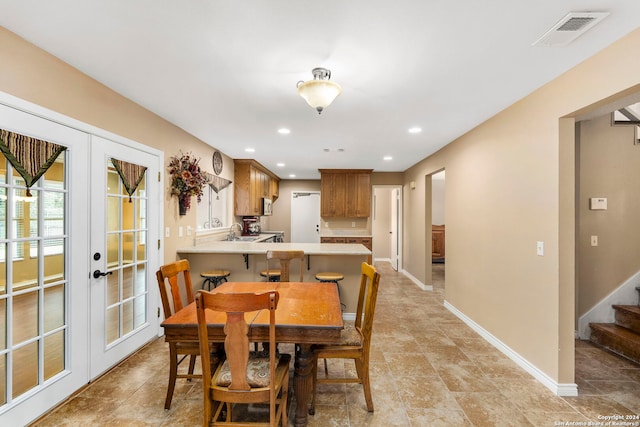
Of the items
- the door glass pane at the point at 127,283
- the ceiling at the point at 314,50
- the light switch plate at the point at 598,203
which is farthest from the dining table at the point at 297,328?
the light switch plate at the point at 598,203

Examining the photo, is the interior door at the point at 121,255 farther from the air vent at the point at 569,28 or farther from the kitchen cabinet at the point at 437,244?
the kitchen cabinet at the point at 437,244

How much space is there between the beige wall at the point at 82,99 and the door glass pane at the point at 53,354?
1346 millimetres

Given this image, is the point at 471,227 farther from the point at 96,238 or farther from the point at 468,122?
the point at 96,238

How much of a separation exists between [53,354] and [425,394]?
9.07 ft

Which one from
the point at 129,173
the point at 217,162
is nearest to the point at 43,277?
the point at 129,173

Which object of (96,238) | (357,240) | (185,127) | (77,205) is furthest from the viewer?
(357,240)

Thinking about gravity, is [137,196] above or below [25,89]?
below

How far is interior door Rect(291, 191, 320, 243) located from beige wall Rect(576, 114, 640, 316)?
5639 mm

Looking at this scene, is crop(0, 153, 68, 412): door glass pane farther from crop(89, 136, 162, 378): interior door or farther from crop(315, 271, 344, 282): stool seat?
crop(315, 271, 344, 282): stool seat

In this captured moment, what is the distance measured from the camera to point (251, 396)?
151 cm

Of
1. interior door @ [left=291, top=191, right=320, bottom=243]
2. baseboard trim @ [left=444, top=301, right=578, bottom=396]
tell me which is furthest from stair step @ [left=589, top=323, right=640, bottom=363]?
interior door @ [left=291, top=191, right=320, bottom=243]

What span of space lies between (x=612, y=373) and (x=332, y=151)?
4058 mm

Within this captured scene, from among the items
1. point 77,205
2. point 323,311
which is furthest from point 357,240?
point 77,205

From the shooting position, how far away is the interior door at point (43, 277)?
176cm
